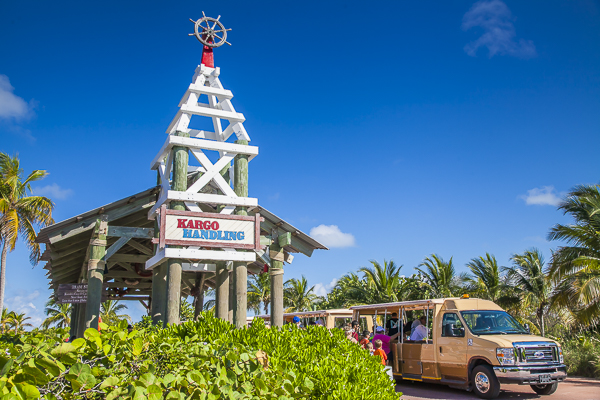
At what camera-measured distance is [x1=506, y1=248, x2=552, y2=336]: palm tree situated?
26.5 meters

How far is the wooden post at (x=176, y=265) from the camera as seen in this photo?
9414 mm

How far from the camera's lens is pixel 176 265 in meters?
9.67

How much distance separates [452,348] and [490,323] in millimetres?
1165

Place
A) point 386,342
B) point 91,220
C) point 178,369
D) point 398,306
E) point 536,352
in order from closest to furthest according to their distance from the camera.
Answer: point 178,369 → point 536,352 → point 91,220 → point 386,342 → point 398,306

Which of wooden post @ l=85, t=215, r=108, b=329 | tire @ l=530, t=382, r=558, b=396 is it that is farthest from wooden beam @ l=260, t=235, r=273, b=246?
tire @ l=530, t=382, r=558, b=396

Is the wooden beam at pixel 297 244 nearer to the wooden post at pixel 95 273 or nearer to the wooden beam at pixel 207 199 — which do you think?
the wooden beam at pixel 207 199

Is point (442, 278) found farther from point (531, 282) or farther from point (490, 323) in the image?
point (490, 323)

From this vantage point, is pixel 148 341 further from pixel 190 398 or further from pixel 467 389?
pixel 467 389

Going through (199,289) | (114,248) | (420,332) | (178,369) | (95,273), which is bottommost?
(420,332)

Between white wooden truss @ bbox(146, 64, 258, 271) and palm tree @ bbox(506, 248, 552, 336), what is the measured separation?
71.6 ft

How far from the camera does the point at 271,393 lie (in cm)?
299

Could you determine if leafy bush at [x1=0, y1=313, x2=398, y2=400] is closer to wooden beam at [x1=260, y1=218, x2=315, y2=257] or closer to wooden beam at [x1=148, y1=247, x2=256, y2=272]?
wooden beam at [x1=148, y1=247, x2=256, y2=272]

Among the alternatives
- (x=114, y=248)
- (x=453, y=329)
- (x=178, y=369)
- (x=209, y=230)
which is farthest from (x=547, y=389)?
(x=178, y=369)

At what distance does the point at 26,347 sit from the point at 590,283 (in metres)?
17.1
